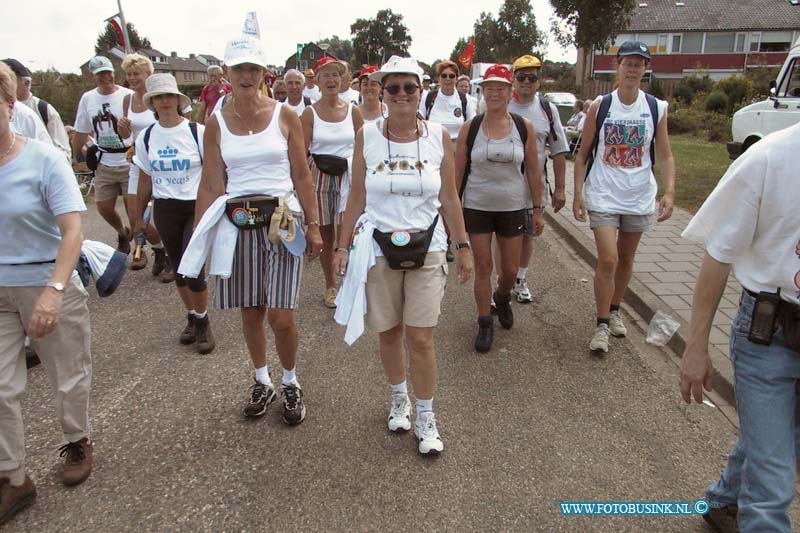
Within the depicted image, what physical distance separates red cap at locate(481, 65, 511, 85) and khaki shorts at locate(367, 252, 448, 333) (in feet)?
5.25

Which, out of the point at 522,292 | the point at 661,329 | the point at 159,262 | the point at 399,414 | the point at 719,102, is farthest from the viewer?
the point at 719,102

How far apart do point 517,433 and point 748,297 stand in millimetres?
1611

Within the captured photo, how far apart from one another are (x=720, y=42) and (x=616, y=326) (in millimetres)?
54935

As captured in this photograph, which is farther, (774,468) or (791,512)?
(791,512)

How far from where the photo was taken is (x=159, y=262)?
19.7 feet

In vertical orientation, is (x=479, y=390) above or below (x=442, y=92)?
below

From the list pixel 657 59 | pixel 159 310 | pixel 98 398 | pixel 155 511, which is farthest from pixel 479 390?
pixel 657 59

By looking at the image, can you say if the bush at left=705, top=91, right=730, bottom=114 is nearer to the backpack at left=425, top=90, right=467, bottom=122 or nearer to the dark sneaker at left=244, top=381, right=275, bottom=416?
the backpack at left=425, top=90, right=467, bottom=122

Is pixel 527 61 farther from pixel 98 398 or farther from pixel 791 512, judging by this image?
pixel 98 398

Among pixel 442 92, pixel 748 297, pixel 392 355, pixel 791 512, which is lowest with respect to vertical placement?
pixel 791 512

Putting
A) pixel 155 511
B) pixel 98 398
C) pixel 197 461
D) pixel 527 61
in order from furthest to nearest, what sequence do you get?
pixel 527 61, pixel 98 398, pixel 197 461, pixel 155 511

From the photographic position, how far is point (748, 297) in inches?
74.2

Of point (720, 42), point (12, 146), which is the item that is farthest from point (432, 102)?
point (720, 42)

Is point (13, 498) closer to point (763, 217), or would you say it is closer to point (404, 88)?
point (404, 88)
